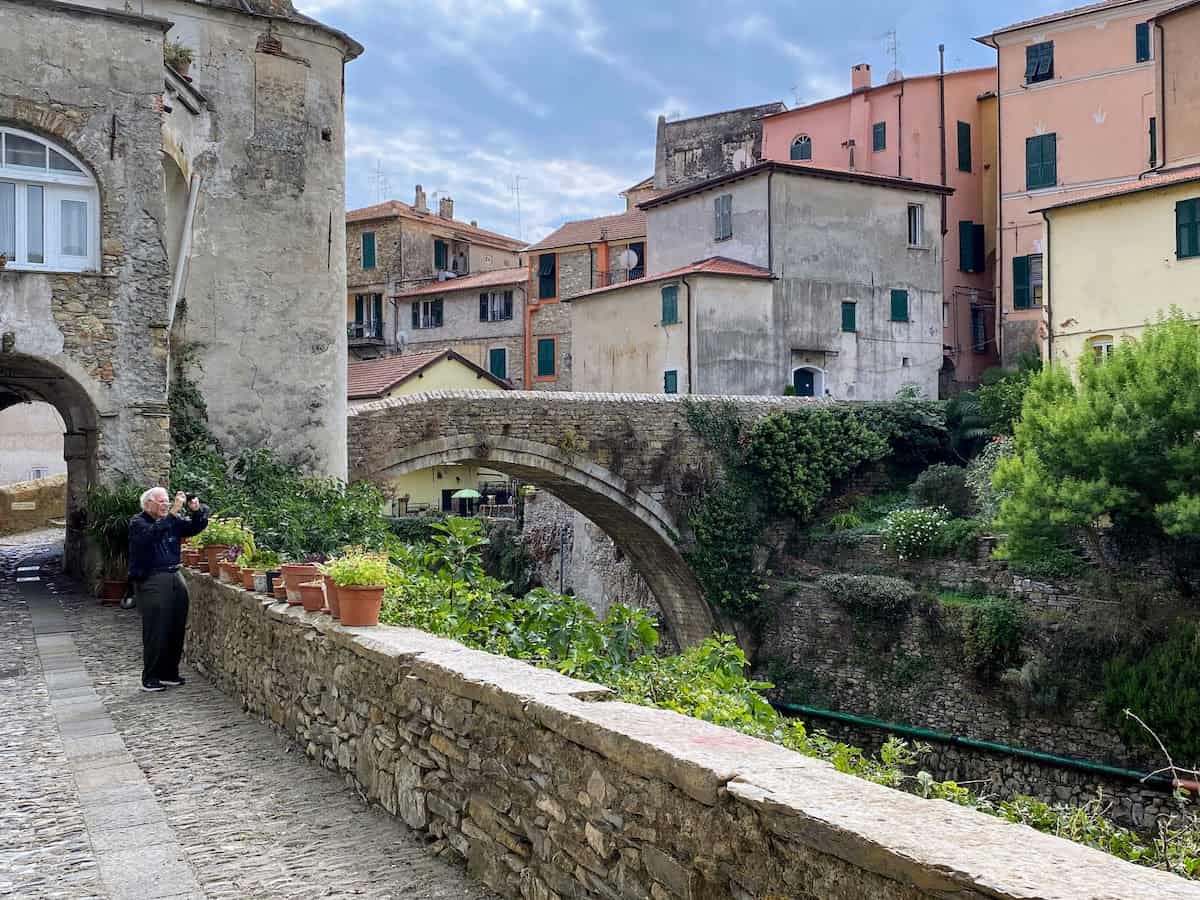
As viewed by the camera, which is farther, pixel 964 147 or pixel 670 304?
pixel 964 147

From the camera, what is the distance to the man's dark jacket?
28.6ft

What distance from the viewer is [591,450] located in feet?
74.8

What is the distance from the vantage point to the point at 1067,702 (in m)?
18.0

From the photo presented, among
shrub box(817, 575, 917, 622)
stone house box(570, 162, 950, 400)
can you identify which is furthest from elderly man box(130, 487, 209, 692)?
stone house box(570, 162, 950, 400)

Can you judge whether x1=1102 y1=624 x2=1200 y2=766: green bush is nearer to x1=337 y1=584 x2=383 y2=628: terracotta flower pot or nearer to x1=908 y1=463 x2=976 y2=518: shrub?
x1=908 y1=463 x2=976 y2=518: shrub

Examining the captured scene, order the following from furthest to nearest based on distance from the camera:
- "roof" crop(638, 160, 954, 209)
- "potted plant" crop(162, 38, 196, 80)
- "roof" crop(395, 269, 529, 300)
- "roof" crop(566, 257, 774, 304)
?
"roof" crop(395, 269, 529, 300), "roof" crop(638, 160, 954, 209), "roof" crop(566, 257, 774, 304), "potted plant" crop(162, 38, 196, 80)

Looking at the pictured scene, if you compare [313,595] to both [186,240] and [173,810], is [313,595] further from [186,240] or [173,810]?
[186,240]

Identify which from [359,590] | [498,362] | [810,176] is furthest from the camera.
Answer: [498,362]

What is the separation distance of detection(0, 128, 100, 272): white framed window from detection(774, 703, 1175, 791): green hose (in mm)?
14461

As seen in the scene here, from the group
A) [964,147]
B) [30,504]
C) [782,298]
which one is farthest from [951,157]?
[30,504]

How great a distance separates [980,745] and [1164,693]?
3.66m

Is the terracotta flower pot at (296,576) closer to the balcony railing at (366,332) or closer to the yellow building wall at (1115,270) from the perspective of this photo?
the yellow building wall at (1115,270)

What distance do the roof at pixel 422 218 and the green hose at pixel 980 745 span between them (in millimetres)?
28399

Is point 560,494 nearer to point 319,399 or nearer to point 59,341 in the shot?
point 319,399
